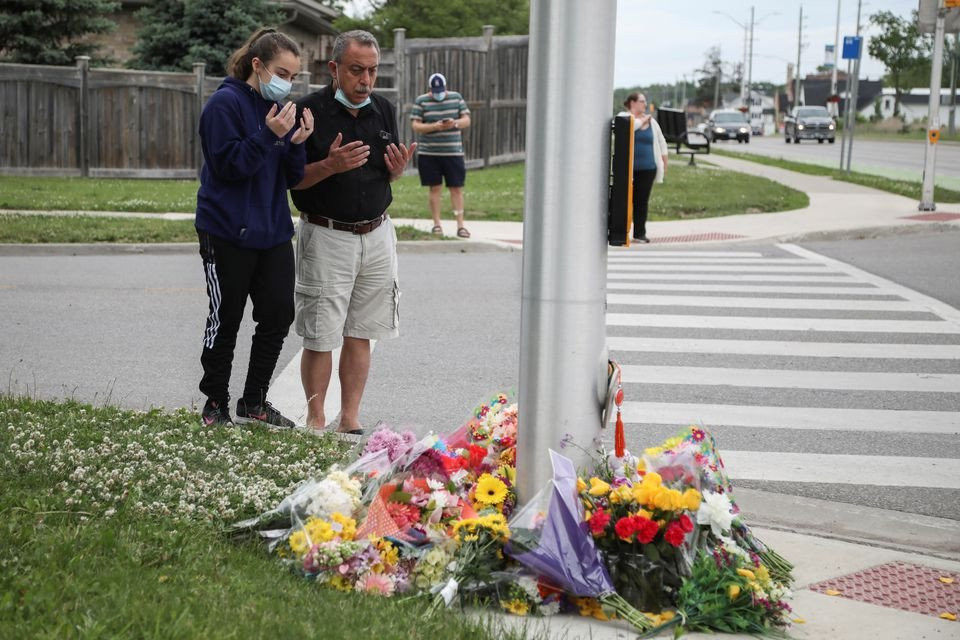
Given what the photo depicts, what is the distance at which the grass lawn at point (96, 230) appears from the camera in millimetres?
13398

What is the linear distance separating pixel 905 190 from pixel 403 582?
20.6 m

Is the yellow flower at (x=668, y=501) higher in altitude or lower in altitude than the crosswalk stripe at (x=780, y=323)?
higher

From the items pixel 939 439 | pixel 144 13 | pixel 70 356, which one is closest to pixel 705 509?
pixel 939 439

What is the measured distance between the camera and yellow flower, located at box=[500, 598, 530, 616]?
12.7 feet

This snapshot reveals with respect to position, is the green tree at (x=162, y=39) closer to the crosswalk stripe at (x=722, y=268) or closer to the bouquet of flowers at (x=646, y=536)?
the crosswalk stripe at (x=722, y=268)

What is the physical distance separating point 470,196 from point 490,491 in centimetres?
1545

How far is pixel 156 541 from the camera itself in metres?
4.05

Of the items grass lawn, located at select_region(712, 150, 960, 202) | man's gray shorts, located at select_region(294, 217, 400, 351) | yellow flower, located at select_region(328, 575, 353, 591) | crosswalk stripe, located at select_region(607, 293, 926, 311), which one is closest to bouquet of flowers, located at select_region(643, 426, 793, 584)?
yellow flower, located at select_region(328, 575, 353, 591)

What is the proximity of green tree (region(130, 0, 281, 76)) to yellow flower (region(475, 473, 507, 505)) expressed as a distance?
2463cm

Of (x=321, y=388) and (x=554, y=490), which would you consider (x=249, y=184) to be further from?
(x=554, y=490)

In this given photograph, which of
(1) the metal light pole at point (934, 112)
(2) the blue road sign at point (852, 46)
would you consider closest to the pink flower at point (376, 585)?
(1) the metal light pole at point (934, 112)

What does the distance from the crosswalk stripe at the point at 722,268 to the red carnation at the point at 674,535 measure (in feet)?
29.7

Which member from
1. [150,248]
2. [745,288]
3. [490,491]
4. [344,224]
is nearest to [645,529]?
[490,491]

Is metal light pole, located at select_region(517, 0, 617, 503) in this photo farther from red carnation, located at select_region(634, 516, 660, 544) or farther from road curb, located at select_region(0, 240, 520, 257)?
road curb, located at select_region(0, 240, 520, 257)
